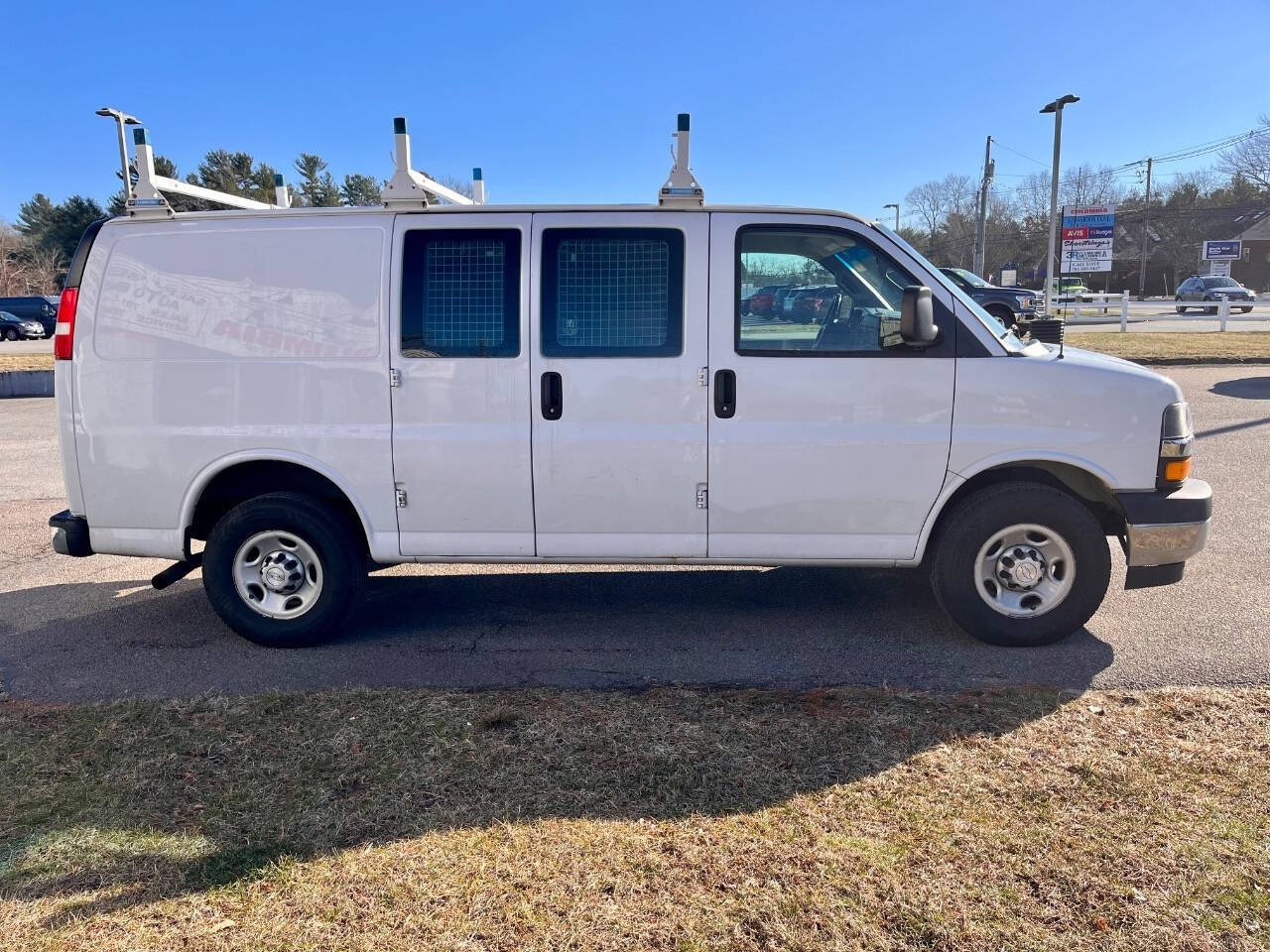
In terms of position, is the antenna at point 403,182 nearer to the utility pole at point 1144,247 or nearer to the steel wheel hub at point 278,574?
the steel wheel hub at point 278,574

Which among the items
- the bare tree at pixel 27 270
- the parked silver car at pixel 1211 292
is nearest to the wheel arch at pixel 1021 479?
the parked silver car at pixel 1211 292

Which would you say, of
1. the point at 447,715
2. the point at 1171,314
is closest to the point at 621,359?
the point at 447,715

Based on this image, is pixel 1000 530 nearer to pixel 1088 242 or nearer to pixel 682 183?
pixel 682 183

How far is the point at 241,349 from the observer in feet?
15.6

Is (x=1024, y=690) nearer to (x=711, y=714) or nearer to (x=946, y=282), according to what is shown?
(x=711, y=714)

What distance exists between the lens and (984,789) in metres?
3.37

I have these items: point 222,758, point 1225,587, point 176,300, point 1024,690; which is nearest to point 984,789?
point 1024,690

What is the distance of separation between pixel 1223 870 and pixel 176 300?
511cm

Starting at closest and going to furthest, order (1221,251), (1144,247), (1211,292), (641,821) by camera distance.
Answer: (641,821) → (1211,292) → (1221,251) → (1144,247)

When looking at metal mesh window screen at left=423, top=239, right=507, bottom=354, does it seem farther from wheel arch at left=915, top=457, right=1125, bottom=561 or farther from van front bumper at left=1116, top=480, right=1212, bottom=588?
van front bumper at left=1116, top=480, right=1212, bottom=588

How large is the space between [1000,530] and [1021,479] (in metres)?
0.31

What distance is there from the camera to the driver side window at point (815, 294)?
467cm

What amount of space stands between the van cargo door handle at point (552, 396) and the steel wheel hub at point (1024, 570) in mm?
2292

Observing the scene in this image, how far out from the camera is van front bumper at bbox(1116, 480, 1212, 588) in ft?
15.3
